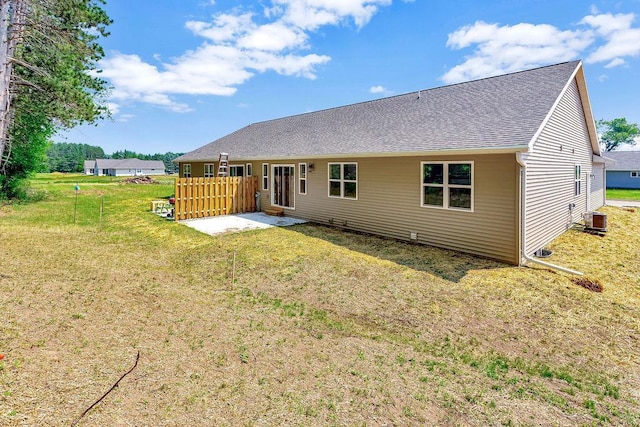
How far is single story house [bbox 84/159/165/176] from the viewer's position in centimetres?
9004

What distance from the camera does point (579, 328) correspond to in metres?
5.15

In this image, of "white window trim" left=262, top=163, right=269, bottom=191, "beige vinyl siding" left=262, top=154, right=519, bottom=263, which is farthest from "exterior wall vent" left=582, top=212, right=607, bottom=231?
"white window trim" left=262, top=163, right=269, bottom=191

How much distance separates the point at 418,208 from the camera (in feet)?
32.8

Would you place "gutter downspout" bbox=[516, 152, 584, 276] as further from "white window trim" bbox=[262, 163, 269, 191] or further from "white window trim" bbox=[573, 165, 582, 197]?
"white window trim" bbox=[262, 163, 269, 191]

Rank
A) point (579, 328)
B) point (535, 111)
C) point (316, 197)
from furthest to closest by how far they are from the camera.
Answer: point (316, 197) < point (535, 111) < point (579, 328)

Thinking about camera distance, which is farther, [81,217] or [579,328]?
[81,217]

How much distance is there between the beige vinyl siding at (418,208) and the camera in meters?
8.21

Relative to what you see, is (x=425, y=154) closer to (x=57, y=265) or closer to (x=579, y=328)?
(x=579, y=328)

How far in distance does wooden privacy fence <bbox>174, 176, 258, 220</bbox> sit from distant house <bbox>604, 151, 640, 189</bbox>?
38.2 metres

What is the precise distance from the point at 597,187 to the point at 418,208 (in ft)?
40.8

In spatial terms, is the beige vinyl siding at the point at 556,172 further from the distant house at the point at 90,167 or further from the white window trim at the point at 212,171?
the distant house at the point at 90,167

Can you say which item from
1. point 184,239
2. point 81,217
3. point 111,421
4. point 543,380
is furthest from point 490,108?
point 81,217

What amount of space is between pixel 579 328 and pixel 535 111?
5.98 meters

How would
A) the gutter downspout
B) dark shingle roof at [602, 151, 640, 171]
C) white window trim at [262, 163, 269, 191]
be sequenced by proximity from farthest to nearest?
1. dark shingle roof at [602, 151, 640, 171]
2. white window trim at [262, 163, 269, 191]
3. the gutter downspout
